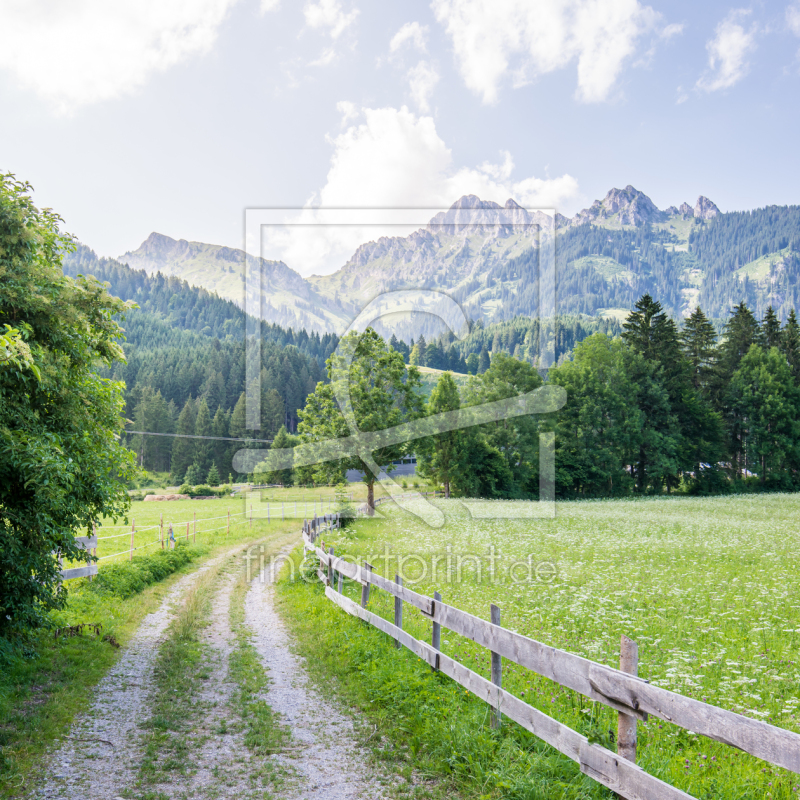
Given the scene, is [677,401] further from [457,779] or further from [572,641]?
[457,779]

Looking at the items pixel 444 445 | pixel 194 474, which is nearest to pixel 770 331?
pixel 444 445

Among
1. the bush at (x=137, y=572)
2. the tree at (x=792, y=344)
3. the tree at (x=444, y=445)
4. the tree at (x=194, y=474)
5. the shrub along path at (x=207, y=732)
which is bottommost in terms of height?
the tree at (x=194, y=474)

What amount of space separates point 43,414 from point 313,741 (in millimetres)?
6322

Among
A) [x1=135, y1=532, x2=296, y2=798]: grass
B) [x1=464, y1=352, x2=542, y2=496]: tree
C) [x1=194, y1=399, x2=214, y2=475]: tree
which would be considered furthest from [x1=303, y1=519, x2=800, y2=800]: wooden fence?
[x1=194, y1=399, x2=214, y2=475]: tree

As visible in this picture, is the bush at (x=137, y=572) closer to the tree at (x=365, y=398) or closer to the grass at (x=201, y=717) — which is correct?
the grass at (x=201, y=717)

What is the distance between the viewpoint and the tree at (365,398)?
36.6m

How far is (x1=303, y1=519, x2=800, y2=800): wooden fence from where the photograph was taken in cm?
312

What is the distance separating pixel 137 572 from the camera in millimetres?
15922

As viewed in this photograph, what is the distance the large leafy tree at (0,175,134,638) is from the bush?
5.36 meters

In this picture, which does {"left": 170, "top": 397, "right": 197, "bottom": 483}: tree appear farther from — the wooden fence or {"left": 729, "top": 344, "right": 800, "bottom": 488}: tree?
the wooden fence

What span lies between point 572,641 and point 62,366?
29.8 feet

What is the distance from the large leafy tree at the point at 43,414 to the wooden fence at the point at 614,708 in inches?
233

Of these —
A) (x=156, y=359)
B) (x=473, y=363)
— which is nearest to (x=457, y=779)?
(x=473, y=363)

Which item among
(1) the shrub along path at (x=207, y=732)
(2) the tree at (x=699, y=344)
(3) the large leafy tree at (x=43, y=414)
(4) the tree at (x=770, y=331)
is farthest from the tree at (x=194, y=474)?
(3) the large leafy tree at (x=43, y=414)
